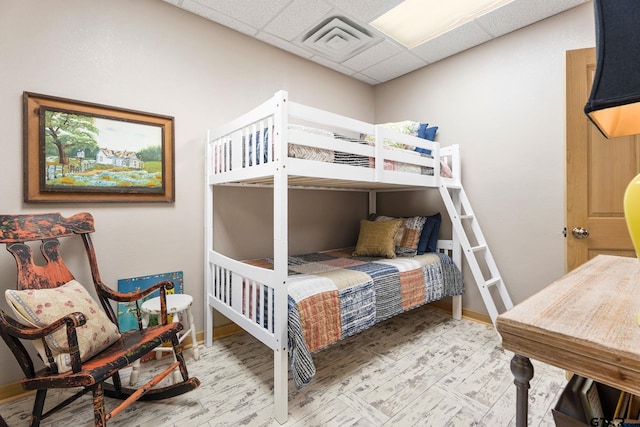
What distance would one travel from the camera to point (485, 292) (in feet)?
7.90

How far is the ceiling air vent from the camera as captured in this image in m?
2.44

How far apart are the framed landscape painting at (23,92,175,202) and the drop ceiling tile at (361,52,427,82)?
2.23 m

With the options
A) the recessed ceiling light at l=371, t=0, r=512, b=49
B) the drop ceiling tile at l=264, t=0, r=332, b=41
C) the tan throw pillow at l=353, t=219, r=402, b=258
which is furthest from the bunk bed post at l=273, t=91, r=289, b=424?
the recessed ceiling light at l=371, t=0, r=512, b=49

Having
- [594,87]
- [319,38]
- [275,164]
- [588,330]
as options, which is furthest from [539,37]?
[588,330]

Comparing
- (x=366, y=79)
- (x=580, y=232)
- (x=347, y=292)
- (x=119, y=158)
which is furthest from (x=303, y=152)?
(x=366, y=79)

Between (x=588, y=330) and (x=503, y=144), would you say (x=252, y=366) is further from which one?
(x=503, y=144)

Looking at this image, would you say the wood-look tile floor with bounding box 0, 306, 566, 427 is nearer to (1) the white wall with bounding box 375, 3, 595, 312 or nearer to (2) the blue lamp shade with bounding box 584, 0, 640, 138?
(1) the white wall with bounding box 375, 3, 595, 312

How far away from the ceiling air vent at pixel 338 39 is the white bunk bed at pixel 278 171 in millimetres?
1024

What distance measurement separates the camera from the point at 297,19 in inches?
91.9

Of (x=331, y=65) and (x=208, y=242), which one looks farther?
(x=331, y=65)

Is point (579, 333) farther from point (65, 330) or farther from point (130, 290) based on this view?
point (130, 290)

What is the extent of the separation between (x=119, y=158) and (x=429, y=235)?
2706 millimetres

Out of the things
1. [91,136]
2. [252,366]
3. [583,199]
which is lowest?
[252,366]

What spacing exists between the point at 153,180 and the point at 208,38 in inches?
49.8
